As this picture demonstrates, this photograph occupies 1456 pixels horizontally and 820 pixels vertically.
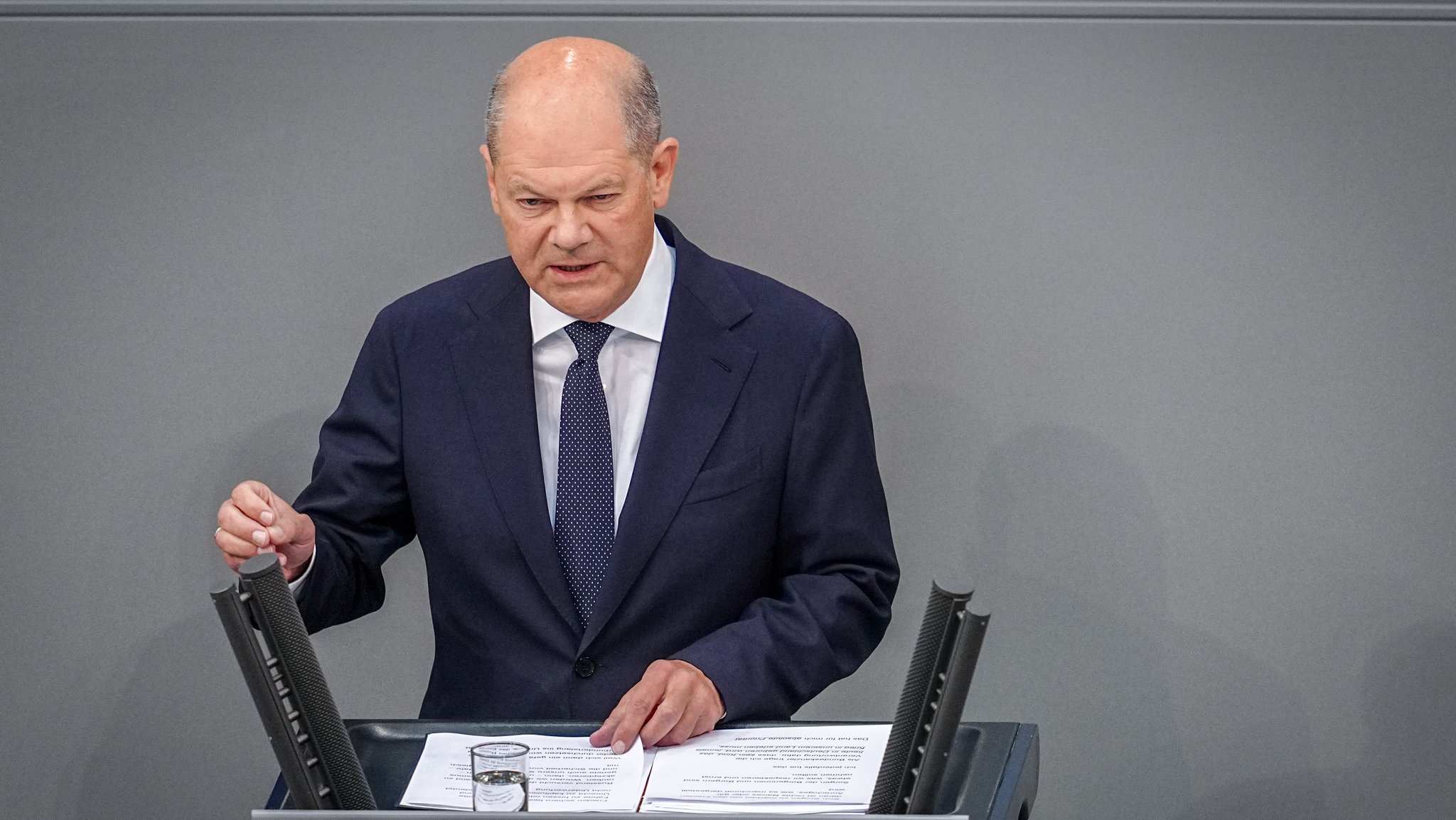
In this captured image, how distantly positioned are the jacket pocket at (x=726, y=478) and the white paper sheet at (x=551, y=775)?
0.52m

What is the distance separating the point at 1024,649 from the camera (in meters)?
3.61

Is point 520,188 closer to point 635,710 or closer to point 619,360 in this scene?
point 619,360

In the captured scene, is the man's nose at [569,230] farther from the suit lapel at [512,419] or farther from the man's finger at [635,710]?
the man's finger at [635,710]

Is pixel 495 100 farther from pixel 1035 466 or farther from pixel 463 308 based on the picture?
pixel 1035 466

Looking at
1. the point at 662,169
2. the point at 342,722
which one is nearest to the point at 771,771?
the point at 342,722

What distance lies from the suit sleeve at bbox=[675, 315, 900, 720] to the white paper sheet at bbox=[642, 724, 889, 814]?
259 mm

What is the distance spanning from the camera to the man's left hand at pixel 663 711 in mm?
1897

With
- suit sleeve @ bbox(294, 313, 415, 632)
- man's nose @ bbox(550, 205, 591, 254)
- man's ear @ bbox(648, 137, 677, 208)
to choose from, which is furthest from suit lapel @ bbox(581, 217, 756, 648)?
suit sleeve @ bbox(294, 313, 415, 632)

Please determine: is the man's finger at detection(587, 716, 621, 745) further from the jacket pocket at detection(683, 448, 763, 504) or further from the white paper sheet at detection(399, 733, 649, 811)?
the jacket pocket at detection(683, 448, 763, 504)

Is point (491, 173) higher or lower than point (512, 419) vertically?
higher

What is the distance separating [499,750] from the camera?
1693 mm

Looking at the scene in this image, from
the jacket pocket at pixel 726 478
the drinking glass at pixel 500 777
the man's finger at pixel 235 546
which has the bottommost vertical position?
the drinking glass at pixel 500 777

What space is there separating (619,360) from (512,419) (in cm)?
19

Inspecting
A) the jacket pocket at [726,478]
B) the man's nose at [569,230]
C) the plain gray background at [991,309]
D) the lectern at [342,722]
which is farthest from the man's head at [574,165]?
the plain gray background at [991,309]
